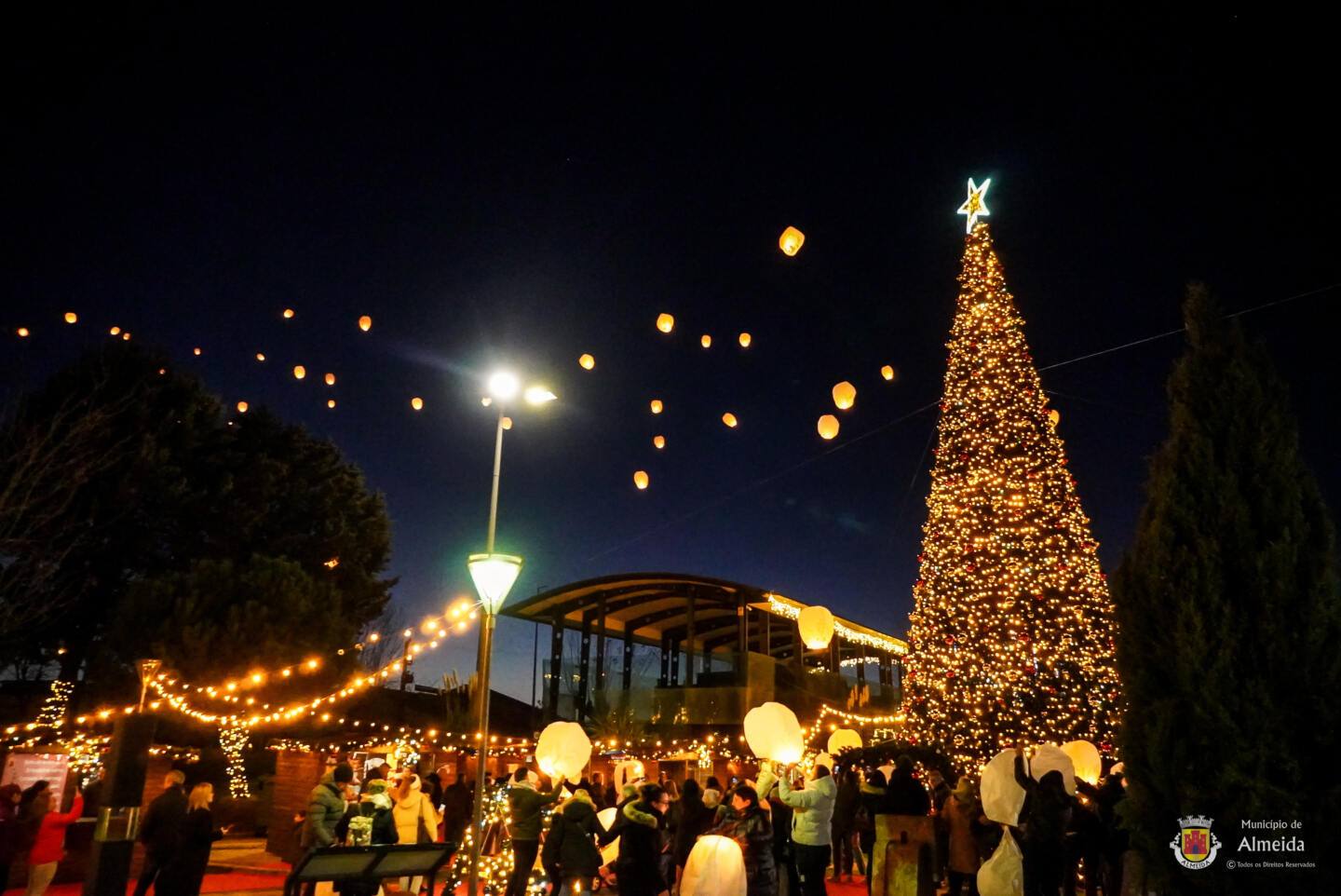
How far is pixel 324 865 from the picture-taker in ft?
19.4

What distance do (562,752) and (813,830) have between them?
396 cm

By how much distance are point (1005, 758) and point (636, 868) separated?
3.76m

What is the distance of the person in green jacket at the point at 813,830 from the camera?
8219mm

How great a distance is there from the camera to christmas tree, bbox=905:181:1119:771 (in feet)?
47.8

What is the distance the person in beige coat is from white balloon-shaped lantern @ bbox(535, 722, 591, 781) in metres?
1.57

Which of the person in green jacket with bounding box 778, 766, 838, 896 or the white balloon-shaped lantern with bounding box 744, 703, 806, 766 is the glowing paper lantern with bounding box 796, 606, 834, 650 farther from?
the person in green jacket with bounding box 778, 766, 838, 896

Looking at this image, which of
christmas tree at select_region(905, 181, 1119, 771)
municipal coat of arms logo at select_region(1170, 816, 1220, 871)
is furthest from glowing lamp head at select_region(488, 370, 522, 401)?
christmas tree at select_region(905, 181, 1119, 771)

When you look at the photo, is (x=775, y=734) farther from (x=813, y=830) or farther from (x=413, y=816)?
(x=413, y=816)

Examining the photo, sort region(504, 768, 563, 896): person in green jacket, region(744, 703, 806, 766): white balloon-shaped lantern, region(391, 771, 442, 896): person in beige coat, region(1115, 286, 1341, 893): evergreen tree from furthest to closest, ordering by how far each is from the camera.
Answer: region(744, 703, 806, 766): white balloon-shaped lantern → region(391, 771, 442, 896): person in beige coat → region(504, 768, 563, 896): person in green jacket → region(1115, 286, 1341, 893): evergreen tree

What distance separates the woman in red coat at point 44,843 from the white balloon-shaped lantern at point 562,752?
5.19 m

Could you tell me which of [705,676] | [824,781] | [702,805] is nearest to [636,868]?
[702,805]

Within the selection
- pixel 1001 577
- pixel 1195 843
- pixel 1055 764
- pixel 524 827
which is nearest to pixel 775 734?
pixel 524 827

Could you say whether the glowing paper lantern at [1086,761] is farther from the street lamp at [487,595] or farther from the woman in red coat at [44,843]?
the woman in red coat at [44,843]

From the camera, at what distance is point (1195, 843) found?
4.43 m
